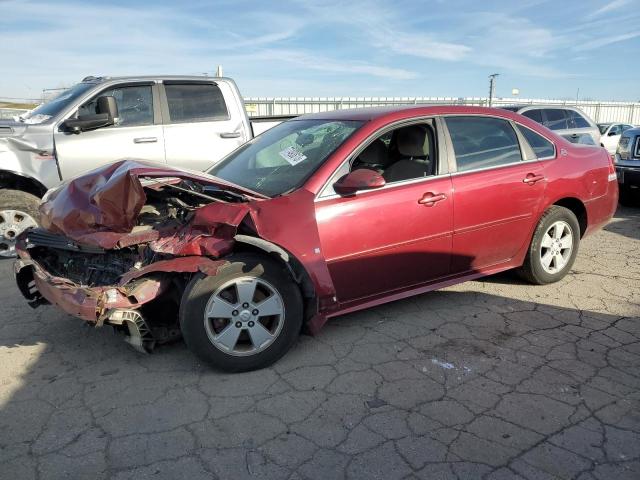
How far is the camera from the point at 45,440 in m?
2.57

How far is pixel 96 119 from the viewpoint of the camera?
18.6ft

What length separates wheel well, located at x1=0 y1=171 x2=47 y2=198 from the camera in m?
5.83

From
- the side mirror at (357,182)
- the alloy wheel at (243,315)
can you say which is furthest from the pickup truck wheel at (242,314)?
the side mirror at (357,182)

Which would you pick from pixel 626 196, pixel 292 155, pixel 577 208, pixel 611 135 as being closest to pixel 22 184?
pixel 292 155

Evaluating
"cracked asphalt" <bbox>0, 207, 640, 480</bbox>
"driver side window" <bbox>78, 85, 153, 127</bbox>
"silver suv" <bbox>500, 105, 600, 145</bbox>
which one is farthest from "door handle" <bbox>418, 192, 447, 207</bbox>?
"silver suv" <bbox>500, 105, 600, 145</bbox>

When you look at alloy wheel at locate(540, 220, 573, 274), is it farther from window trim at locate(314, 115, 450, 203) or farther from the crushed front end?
the crushed front end

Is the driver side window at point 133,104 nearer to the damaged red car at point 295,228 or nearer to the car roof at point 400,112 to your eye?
the damaged red car at point 295,228

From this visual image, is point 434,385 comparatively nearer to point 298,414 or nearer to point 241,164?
point 298,414

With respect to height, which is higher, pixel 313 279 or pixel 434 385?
pixel 313 279

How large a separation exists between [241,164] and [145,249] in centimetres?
136

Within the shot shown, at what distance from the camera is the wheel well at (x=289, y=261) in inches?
123

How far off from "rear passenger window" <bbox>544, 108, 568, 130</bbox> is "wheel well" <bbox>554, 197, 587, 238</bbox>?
7.39 metres

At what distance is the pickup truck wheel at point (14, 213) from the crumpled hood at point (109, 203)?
2.75m

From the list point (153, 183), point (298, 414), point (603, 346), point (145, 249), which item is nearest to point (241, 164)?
point (153, 183)
